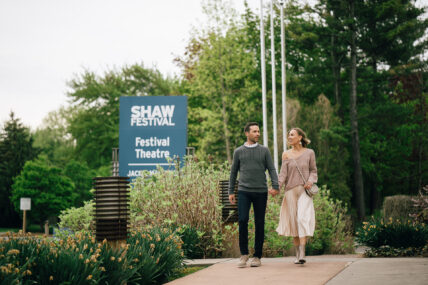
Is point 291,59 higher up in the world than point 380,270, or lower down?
higher up

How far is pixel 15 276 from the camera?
5508 millimetres

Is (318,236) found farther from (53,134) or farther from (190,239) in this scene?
(53,134)

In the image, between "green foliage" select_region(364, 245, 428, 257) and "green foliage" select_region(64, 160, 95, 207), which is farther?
"green foliage" select_region(64, 160, 95, 207)

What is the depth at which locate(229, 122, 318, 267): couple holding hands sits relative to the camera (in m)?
8.70

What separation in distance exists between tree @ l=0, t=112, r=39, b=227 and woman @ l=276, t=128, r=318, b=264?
56589 mm

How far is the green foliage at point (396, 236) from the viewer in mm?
10734

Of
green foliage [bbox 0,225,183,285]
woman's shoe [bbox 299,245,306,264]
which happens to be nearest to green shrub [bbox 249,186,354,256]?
woman's shoe [bbox 299,245,306,264]

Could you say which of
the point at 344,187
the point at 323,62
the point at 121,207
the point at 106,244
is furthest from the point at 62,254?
the point at 323,62

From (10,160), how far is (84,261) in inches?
2373

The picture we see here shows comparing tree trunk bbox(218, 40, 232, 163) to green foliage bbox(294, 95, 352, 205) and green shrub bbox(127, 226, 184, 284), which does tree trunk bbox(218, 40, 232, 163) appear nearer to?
green foliage bbox(294, 95, 352, 205)

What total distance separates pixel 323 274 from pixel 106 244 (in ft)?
9.20

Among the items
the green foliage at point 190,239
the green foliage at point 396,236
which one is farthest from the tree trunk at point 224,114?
the green foliage at point 190,239

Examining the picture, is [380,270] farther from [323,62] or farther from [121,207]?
[323,62]

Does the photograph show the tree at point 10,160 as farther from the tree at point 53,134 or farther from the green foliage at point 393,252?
the green foliage at point 393,252
